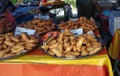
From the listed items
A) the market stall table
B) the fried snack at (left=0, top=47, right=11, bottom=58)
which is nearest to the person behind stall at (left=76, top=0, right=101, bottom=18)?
the market stall table

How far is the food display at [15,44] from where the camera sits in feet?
5.08

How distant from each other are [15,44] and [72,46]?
1.35 ft

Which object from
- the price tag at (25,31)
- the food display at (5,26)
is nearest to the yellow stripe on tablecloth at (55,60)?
the price tag at (25,31)

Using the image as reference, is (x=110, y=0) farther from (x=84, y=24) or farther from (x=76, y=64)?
(x=76, y=64)

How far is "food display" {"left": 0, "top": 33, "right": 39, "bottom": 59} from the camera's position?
1547 millimetres

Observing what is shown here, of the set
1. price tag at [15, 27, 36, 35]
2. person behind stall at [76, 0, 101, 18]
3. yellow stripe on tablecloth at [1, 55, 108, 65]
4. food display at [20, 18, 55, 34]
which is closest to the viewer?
yellow stripe on tablecloth at [1, 55, 108, 65]

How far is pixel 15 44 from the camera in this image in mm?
1620

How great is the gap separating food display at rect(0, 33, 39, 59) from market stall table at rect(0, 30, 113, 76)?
49mm

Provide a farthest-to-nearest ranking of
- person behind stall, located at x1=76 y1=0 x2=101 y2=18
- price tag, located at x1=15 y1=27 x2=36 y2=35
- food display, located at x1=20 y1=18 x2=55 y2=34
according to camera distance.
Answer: person behind stall, located at x1=76 y1=0 x2=101 y2=18 → food display, located at x1=20 y1=18 x2=55 y2=34 → price tag, located at x1=15 y1=27 x2=36 y2=35

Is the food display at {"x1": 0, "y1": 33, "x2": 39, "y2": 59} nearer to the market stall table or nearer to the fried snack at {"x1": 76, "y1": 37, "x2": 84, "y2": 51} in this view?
the market stall table

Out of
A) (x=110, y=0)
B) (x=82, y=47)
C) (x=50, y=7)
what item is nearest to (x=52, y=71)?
(x=82, y=47)

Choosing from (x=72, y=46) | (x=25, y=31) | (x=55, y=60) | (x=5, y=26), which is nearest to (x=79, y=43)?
(x=72, y=46)

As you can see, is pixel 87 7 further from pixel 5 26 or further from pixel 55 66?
pixel 55 66

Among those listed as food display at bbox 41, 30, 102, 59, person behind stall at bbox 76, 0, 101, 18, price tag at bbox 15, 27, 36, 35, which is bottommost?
person behind stall at bbox 76, 0, 101, 18
